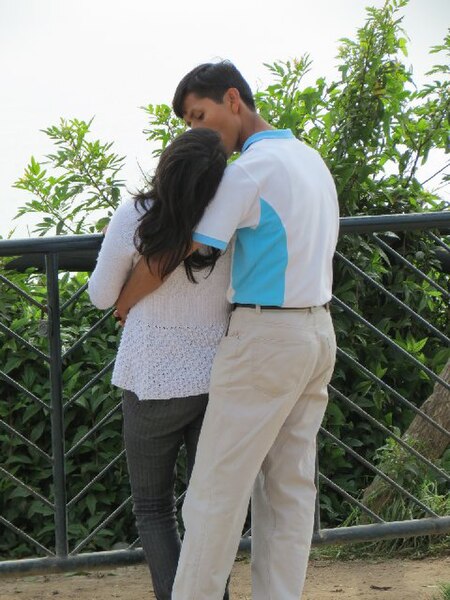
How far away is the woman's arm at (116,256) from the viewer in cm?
289

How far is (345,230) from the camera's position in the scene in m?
3.76

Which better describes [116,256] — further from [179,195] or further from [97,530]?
[97,530]

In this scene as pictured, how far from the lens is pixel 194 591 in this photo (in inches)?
116

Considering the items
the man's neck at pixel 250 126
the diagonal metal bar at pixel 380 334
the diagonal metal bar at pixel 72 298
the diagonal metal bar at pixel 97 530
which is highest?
the man's neck at pixel 250 126

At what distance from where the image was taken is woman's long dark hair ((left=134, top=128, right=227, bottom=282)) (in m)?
2.81

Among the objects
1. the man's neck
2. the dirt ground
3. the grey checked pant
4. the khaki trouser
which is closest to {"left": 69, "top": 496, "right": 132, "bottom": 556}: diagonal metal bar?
the dirt ground

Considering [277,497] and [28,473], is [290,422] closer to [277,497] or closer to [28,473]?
[277,497]

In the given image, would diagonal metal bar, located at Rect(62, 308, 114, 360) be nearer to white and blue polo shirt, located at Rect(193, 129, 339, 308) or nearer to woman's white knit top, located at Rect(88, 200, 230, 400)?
woman's white knit top, located at Rect(88, 200, 230, 400)

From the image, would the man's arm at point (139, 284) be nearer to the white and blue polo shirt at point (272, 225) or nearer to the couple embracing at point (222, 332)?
the couple embracing at point (222, 332)

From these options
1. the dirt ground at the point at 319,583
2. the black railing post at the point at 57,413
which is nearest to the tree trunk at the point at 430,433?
the dirt ground at the point at 319,583

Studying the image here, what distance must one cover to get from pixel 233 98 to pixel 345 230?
2.81ft

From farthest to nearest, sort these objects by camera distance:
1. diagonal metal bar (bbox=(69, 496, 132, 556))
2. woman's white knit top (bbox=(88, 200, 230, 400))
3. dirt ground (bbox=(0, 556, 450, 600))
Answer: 1. dirt ground (bbox=(0, 556, 450, 600))
2. diagonal metal bar (bbox=(69, 496, 132, 556))
3. woman's white knit top (bbox=(88, 200, 230, 400))

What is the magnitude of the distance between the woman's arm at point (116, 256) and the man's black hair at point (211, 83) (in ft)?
1.19

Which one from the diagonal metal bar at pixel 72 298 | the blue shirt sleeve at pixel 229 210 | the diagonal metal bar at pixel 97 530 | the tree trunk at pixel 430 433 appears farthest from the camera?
the tree trunk at pixel 430 433
